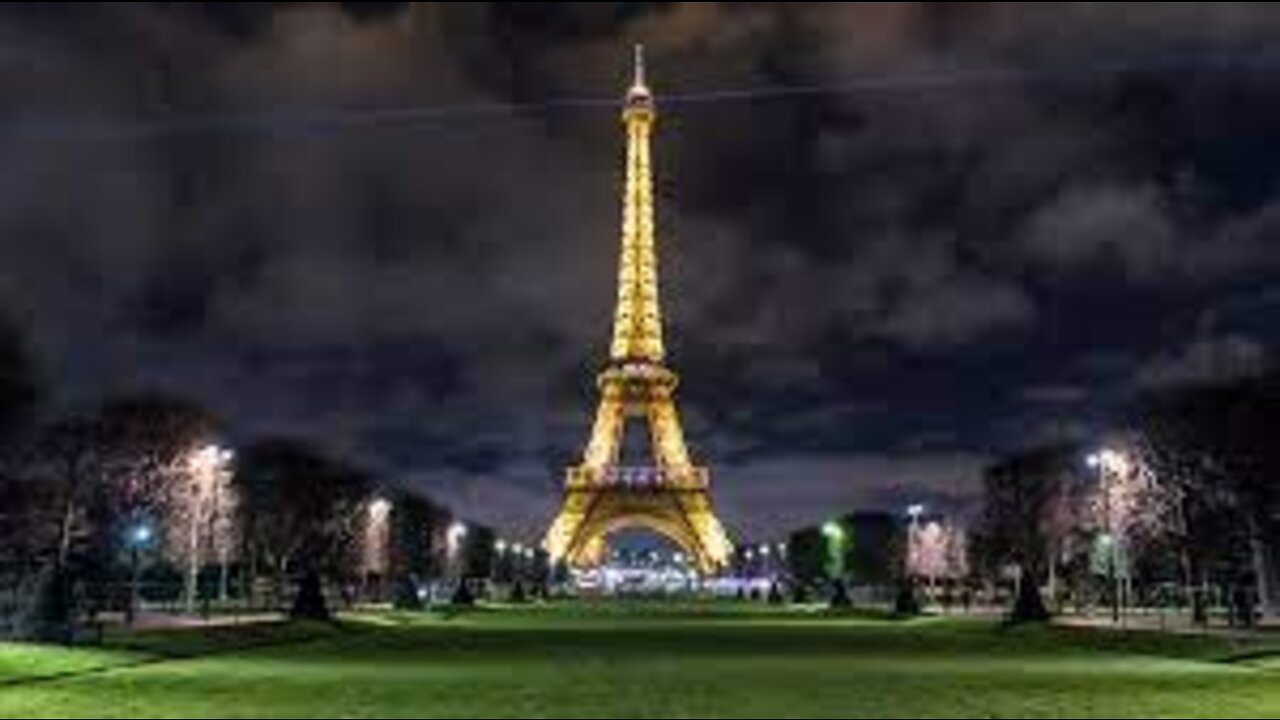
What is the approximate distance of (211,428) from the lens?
113 metres

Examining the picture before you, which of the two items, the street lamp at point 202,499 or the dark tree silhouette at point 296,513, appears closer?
the street lamp at point 202,499

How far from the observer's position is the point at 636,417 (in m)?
188

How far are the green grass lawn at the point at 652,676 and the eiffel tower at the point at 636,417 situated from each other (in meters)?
108

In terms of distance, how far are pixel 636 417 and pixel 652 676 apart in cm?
14501

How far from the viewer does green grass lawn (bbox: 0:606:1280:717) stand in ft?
109

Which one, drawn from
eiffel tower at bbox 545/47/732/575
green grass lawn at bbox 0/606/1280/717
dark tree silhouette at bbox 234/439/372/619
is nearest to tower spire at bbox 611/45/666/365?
eiffel tower at bbox 545/47/732/575

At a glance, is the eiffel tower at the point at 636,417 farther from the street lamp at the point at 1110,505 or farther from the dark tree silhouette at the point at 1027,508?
the street lamp at the point at 1110,505

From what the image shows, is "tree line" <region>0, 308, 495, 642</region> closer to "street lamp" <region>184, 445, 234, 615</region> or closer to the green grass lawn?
"street lamp" <region>184, 445, 234, 615</region>

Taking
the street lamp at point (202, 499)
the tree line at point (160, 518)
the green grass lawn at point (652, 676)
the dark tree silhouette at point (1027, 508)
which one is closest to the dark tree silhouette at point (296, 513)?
the tree line at point (160, 518)

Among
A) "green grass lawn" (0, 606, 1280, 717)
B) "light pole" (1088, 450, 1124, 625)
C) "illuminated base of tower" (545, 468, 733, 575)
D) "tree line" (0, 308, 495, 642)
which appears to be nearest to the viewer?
"green grass lawn" (0, 606, 1280, 717)

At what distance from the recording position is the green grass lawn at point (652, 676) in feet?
109

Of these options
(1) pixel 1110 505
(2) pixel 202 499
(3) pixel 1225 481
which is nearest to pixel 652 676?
(3) pixel 1225 481

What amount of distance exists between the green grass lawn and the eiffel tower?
353 feet

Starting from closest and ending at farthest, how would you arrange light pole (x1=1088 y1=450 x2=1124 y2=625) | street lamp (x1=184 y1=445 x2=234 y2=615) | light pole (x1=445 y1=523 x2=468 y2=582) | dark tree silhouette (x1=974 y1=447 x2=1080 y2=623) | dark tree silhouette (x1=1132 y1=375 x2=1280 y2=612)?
dark tree silhouette (x1=1132 y1=375 x2=1280 y2=612) → light pole (x1=1088 y1=450 x2=1124 y2=625) → street lamp (x1=184 y1=445 x2=234 y2=615) → dark tree silhouette (x1=974 y1=447 x2=1080 y2=623) → light pole (x1=445 y1=523 x2=468 y2=582)
